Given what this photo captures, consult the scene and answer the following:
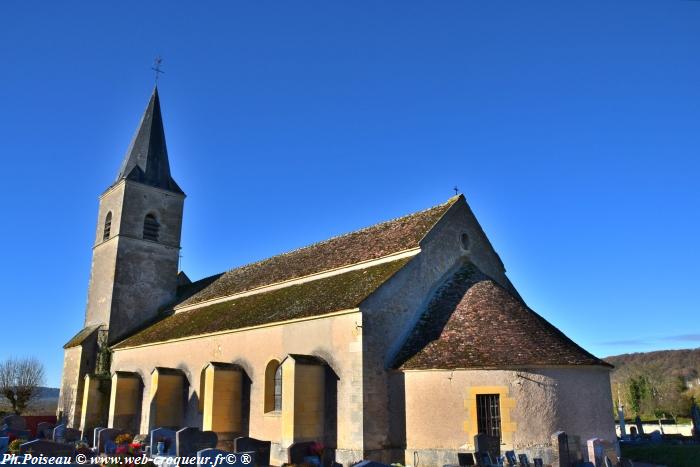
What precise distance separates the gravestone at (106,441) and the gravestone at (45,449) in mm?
5693

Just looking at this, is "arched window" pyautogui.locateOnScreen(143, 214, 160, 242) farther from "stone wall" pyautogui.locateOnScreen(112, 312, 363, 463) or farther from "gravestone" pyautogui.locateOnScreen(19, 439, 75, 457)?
"gravestone" pyautogui.locateOnScreen(19, 439, 75, 457)

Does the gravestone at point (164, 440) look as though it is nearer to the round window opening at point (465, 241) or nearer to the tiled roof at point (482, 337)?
the tiled roof at point (482, 337)

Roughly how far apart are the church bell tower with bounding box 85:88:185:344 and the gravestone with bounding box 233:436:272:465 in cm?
1872

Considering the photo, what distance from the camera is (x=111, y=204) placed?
118ft

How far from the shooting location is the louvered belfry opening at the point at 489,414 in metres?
17.2

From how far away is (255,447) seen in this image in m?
17.0

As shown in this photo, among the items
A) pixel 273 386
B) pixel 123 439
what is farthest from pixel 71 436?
pixel 273 386

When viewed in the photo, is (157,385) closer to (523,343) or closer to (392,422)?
(392,422)

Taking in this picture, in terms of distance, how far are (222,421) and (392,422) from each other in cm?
700

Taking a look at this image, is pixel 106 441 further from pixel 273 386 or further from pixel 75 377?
pixel 75 377

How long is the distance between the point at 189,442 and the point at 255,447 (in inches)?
83.7

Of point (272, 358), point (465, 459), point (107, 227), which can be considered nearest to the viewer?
point (465, 459)

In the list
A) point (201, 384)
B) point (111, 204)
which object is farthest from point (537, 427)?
point (111, 204)

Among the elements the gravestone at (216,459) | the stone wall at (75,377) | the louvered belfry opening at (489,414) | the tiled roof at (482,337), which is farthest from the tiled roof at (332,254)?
the gravestone at (216,459)
